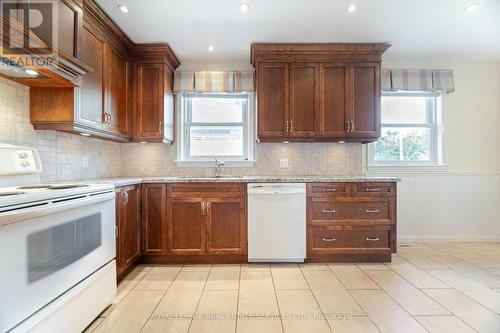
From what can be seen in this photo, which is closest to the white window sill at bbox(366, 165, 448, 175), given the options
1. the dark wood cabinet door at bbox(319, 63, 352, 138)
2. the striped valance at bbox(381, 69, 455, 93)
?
the dark wood cabinet door at bbox(319, 63, 352, 138)

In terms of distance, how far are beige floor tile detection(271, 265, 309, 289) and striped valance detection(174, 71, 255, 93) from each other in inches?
85.3

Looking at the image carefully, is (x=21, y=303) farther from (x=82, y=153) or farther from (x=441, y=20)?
(x=441, y=20)

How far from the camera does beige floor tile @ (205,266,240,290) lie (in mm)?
2342

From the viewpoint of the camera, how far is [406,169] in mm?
3650

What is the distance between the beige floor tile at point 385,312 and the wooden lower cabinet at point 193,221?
1.24 metres

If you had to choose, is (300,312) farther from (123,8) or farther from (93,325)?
(123,8)

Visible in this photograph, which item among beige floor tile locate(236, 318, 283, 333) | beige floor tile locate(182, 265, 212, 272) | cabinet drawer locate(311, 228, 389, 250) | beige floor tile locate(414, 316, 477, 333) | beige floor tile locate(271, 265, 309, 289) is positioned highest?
cabinet drawer locate(311, 228, 389, 250)

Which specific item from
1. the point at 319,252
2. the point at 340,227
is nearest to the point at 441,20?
the point at 340,227

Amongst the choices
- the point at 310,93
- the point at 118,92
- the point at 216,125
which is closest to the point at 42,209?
the point at 118,92

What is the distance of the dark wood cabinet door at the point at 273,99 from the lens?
3135mm

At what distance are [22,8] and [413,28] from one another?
128 inches

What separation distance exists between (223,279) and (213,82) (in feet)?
7.67

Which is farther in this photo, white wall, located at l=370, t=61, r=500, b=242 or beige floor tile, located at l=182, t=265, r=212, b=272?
white wall, located at l=370, t=61, r=500, b=242

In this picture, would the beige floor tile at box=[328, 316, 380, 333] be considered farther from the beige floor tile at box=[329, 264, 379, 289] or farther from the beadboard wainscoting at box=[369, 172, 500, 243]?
the beadboard wainscoting at box=[369, 172, 500, 243]
